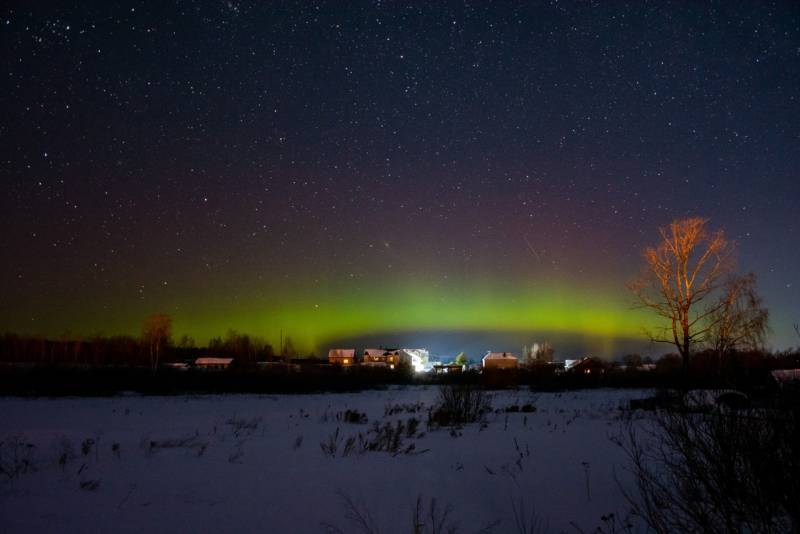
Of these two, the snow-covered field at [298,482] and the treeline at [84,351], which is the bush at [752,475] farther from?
the treeline at [84,351]

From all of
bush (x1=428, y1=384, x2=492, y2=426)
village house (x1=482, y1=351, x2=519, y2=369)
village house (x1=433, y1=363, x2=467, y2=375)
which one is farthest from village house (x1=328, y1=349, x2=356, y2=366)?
bush (x1=428, y1=384, x2=492, y2=426)

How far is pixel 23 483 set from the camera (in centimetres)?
588

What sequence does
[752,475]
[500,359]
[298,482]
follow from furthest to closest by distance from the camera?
[500,359] → [298,482] → [752,475]

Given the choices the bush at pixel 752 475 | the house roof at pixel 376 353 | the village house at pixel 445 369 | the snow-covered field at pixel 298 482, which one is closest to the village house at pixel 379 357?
the house roof at pixel 376 353

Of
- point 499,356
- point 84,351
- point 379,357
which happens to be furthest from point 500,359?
point 84,351

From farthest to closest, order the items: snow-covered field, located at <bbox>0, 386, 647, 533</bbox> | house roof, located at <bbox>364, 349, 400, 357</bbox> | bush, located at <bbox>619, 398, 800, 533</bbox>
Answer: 1. house roof, located at <bbox>364, 349, 400, 357</bbox>
2. snow-covered field, located at <bbox>0, 386, 647, 533</bbox>
3. bush, located at <bbox>619, 398, 800, 533</bbox>

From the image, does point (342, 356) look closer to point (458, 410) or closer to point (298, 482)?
point (458, 410)

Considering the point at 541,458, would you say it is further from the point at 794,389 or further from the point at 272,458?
the point at 794,389

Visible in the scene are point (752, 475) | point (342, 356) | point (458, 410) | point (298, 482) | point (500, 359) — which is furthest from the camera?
point (342, 356)

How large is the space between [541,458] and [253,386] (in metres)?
28.7

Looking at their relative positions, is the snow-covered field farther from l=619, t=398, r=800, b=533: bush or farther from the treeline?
the treeline

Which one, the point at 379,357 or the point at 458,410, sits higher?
the point at 458,410

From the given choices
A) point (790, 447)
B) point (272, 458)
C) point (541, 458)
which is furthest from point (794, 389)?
point (272, 458)

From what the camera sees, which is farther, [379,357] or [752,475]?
[379,357]
